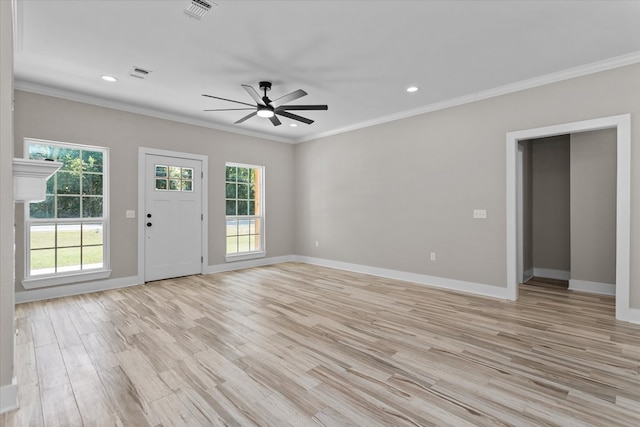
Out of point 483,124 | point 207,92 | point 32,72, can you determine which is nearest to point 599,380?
point 483,124

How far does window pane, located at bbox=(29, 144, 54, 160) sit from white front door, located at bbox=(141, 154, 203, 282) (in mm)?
1198

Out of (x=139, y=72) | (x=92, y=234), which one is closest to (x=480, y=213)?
(x=139, y=72)

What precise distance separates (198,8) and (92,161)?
11.0 feet

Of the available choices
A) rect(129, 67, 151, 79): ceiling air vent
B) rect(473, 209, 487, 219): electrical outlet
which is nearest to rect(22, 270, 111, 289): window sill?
rect(129, 67, 151, 79): ceiling air vent

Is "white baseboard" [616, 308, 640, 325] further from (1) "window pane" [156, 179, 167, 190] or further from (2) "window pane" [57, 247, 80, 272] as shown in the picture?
(2) "window pane" [57, 247, 80, 272]

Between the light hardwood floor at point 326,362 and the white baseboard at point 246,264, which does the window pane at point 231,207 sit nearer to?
the white baseboard at point 246,264

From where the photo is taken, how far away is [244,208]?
254 inches

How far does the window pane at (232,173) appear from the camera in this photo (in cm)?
620

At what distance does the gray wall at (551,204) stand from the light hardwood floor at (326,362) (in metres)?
1.53

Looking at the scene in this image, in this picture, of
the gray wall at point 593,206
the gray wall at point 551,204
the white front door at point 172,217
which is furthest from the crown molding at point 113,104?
the gray wall at point 593,206

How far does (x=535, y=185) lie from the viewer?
5.68 m

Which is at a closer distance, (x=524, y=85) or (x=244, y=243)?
(x=524, y=85)

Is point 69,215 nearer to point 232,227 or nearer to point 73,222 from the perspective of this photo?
point 73,222

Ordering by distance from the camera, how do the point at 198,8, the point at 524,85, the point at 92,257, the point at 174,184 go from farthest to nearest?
the point at 174,184, the point at 92,257, the point at 524,85, the point at 198,8
